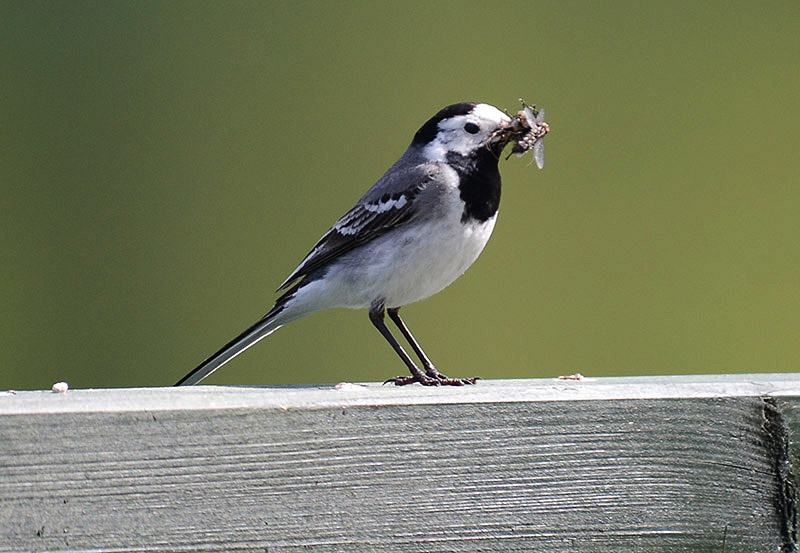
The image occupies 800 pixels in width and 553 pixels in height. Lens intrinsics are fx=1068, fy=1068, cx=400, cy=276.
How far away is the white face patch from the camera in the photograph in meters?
3.00

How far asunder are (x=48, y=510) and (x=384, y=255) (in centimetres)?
157

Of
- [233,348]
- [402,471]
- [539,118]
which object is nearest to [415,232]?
[539,118]

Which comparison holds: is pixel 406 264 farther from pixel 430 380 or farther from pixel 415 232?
pixel 430 380

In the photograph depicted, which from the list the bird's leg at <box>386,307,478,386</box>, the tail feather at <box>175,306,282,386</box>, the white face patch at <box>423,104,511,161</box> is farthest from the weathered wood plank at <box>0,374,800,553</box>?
the white face patch at <box>423,104,511,161</box>

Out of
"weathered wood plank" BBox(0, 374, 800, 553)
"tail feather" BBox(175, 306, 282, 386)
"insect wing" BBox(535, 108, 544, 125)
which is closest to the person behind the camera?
"weathered wood plank" BBox(0, 374, 800, 553)

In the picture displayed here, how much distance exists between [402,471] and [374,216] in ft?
4.99

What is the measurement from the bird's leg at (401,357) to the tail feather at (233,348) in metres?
0.29

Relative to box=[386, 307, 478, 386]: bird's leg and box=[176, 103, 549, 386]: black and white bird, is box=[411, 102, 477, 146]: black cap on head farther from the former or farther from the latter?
box=[386, 307, 478, 386]: bird's leg

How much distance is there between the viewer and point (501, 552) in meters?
1.58

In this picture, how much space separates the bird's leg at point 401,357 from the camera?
2743 millimetres

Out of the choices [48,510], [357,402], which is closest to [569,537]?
[357,402]

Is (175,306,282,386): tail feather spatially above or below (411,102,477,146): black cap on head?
below

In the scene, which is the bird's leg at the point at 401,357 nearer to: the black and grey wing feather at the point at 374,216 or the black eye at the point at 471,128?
the black and grey wing feather at the point at 374,216

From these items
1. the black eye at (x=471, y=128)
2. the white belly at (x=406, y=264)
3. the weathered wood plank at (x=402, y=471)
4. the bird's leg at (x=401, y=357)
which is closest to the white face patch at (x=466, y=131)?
the black eye at (x=471, y=128)
